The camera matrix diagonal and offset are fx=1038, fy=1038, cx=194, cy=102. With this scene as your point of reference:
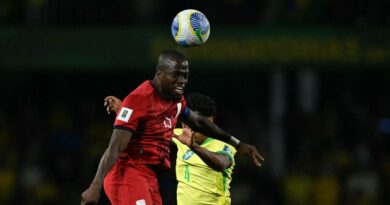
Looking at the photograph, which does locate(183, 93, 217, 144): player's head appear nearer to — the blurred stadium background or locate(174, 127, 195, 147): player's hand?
locate(174, 127, 195, 147): player's hand

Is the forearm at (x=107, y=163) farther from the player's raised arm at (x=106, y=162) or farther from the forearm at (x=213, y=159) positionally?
the forearm at (x=213, y=159)

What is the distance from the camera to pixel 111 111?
7.89 metres

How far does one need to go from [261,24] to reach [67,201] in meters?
3.99

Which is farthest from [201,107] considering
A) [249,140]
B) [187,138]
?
[249,140]

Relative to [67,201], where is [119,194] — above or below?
above

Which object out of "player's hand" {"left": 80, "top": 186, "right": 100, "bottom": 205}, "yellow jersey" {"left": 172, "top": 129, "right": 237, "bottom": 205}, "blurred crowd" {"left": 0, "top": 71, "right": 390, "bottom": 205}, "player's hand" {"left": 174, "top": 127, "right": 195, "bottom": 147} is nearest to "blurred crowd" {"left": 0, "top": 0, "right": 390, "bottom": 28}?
"blurred crowd" {"left": 0, "top": 71, "right": 390, "bottom": 205}

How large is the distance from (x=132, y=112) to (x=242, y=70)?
8.77m

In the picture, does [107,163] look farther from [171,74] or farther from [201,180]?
[201,180]

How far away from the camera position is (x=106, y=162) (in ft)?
23.8

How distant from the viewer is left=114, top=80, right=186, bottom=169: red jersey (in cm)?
743

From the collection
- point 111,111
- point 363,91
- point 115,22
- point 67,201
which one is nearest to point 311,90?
point 363,91

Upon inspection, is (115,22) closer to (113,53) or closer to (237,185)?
(113,53)

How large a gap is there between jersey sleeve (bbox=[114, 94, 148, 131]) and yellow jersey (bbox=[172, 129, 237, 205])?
1.14 m

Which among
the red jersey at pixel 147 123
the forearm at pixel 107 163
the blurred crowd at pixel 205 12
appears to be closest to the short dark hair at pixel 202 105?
the red jersey at pixel 147 123
